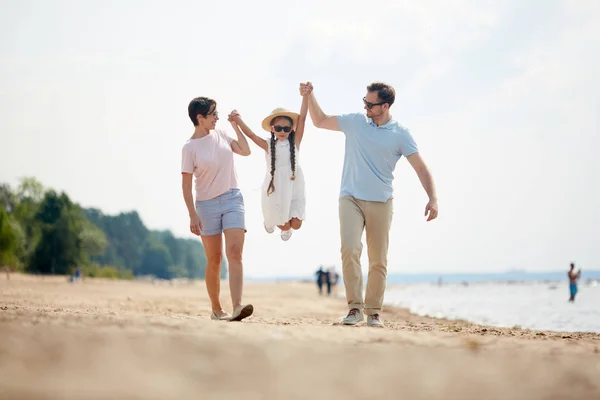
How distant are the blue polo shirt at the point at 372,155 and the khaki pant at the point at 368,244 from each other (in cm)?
12

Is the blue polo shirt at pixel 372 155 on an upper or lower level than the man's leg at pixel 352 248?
upper

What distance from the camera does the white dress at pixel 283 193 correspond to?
7.21 meters

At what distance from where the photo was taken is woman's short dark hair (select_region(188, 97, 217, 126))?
7.09m

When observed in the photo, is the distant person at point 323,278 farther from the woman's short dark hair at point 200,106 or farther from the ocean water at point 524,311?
the woman's short dark hair at point 200,106

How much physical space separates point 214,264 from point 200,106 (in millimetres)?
1746

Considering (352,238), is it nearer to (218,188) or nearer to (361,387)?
(218,188)

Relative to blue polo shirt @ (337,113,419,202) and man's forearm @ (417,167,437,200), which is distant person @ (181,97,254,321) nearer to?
blue polo shirt @ (337,113,419,202)

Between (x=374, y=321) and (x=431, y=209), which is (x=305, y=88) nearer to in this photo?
(x=431, y=209)

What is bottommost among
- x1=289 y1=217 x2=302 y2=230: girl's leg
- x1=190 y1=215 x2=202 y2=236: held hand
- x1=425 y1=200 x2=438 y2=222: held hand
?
x1=190 y1=215 x2=202 y2=236: held hand

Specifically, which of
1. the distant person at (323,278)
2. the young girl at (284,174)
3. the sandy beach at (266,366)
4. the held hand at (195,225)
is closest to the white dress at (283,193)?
the young girl at (284,174)

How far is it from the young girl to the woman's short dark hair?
0.54 meters

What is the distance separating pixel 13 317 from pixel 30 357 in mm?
1647

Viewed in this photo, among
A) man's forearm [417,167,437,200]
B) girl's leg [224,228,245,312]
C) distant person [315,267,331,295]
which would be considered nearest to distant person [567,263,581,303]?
distant person [315,267,331,295]

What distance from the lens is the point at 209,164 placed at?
7.05 metres
